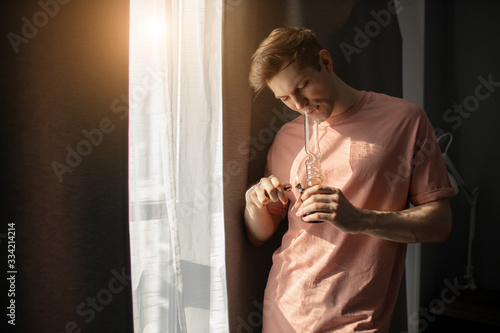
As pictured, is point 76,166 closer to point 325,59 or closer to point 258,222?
point 258,222

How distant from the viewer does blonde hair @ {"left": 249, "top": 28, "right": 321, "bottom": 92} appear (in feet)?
3.71

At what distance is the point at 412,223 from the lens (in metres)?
1.08

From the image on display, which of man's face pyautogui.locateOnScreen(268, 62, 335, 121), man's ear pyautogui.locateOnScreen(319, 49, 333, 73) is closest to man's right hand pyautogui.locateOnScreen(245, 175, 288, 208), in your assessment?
man's face pyautogui.locateOnScreen(268, 62, 335, 121)

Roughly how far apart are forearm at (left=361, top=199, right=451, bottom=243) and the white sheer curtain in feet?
1.62

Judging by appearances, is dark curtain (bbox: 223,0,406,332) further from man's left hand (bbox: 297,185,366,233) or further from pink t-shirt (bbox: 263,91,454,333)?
man's left hand (bbox: 297,185,366,233)

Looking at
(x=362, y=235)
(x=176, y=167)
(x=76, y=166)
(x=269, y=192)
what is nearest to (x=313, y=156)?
(x=269, y=192)

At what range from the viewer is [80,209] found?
1009 mm

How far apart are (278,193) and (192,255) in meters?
0.33

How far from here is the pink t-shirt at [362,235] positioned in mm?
→ 1131

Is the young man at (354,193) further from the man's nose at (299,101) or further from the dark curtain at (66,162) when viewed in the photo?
the dark curtain at (66,162)

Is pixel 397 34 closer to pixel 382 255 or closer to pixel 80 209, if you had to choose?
pixel 382 255

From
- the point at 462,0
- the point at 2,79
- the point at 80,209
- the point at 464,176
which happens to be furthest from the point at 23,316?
the point at 462,0

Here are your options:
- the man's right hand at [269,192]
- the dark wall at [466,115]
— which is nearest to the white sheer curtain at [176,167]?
the man's right hand at [269,192]

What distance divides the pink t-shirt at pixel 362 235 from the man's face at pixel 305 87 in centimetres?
10
